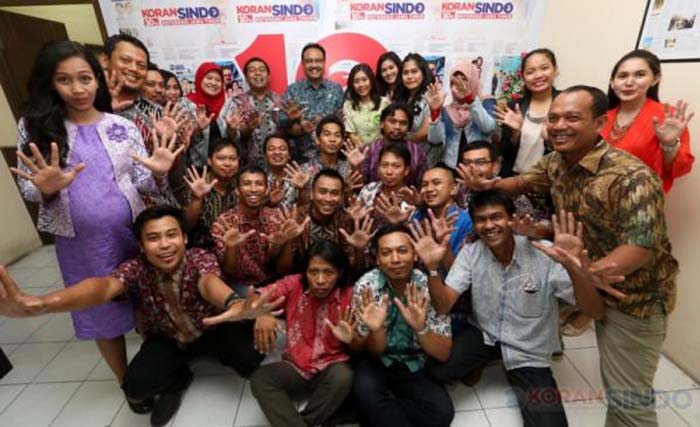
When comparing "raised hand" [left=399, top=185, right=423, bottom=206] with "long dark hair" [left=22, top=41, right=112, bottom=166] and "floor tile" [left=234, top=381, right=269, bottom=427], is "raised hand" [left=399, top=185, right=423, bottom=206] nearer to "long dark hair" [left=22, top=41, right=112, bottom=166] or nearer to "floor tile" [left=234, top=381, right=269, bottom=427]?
"floor tile" [left=234, top=381, right=269, bottom=427]

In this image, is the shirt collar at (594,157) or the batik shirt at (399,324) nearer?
the shirt collar at (594,157)

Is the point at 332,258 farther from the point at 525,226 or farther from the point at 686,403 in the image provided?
the point at 686,403

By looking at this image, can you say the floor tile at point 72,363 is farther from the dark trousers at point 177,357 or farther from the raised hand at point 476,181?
the raised hand at point 476,181

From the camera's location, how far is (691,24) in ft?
6.27

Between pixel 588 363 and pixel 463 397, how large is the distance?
35.0 inches

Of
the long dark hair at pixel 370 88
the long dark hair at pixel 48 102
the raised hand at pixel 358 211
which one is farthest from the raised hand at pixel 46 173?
the long dark hair at pixel 370 88

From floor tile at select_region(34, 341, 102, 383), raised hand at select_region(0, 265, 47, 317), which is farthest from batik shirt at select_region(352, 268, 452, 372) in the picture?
floor tile at select_region(34, 341, 102, 383)

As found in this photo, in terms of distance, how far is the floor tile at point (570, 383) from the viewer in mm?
1961

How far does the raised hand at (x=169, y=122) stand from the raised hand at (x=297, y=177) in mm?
734

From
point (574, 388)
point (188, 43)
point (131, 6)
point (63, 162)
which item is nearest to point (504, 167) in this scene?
point (574, 388)

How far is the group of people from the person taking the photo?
1.38m

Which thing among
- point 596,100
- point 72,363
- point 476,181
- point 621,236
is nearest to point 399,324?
point 476,181

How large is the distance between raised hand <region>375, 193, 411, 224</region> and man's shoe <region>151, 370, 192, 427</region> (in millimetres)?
1515

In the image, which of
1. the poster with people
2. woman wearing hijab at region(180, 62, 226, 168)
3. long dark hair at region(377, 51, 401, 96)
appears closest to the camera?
woman wearing hijab at region(180, 62, 226, 168)
